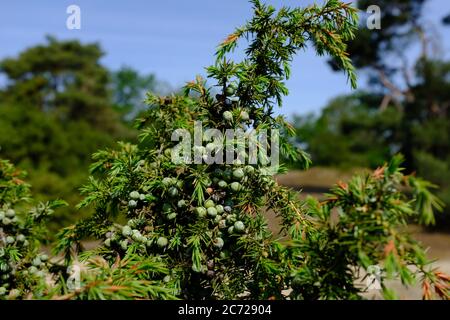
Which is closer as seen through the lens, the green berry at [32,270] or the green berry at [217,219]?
the green berry at [217,219]

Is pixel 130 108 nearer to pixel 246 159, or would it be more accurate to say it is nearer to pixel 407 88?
pixel 407 88

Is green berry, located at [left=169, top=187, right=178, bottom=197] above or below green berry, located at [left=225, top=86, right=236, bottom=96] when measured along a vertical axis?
below

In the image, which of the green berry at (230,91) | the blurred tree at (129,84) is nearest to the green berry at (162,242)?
the green berry at (230,91)

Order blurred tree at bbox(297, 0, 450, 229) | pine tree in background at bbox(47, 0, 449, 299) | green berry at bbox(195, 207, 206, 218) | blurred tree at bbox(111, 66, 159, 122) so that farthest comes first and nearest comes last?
blurred tree at bbox(111, 66, 159, 122)
blurred tree at bbox(297, 0, 450, 229)
green berry at bbox(195, 207, 206, 218)
pine tree in background at bbox(47, 0, 449, 299)

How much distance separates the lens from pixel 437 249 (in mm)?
9062

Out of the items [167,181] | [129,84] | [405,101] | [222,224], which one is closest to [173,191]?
[167,181]

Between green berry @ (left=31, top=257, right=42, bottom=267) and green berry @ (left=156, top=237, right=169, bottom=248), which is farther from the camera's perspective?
green berry @ (left=31, top=257, right=42, bottom=267)

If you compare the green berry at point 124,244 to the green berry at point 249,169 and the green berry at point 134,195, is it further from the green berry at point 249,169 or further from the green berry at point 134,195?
the green berry at point 249,169

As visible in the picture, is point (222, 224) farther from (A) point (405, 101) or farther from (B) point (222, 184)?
(A) point (405, 101)

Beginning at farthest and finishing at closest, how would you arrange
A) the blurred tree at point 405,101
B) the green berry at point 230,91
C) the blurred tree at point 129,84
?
the blurred tree at point 129,84, the blurred tree at point 405,101, the green berry at point 230,91

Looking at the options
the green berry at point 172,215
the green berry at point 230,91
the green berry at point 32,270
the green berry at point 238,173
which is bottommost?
the green berry at point 32,270

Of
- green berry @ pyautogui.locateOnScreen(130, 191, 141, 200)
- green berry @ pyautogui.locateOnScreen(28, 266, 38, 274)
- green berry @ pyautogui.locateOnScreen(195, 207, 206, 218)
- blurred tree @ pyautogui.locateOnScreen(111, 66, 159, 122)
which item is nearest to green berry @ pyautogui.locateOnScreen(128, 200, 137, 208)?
green berry @ pyautogui.locateOnScreen(130, 191, 141, 200)

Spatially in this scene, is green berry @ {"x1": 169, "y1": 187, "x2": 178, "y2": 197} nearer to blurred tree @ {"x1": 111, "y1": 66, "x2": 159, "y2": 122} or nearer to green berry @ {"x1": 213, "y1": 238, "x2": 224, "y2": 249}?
green berry @ {"x1": 213, "y1": 238, "x2": 224, "y2": 249}

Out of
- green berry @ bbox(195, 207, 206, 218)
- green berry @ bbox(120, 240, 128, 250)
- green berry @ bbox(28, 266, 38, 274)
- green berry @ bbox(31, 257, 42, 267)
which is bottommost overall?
green berry @ bbox(28, 266, 38, 274)
